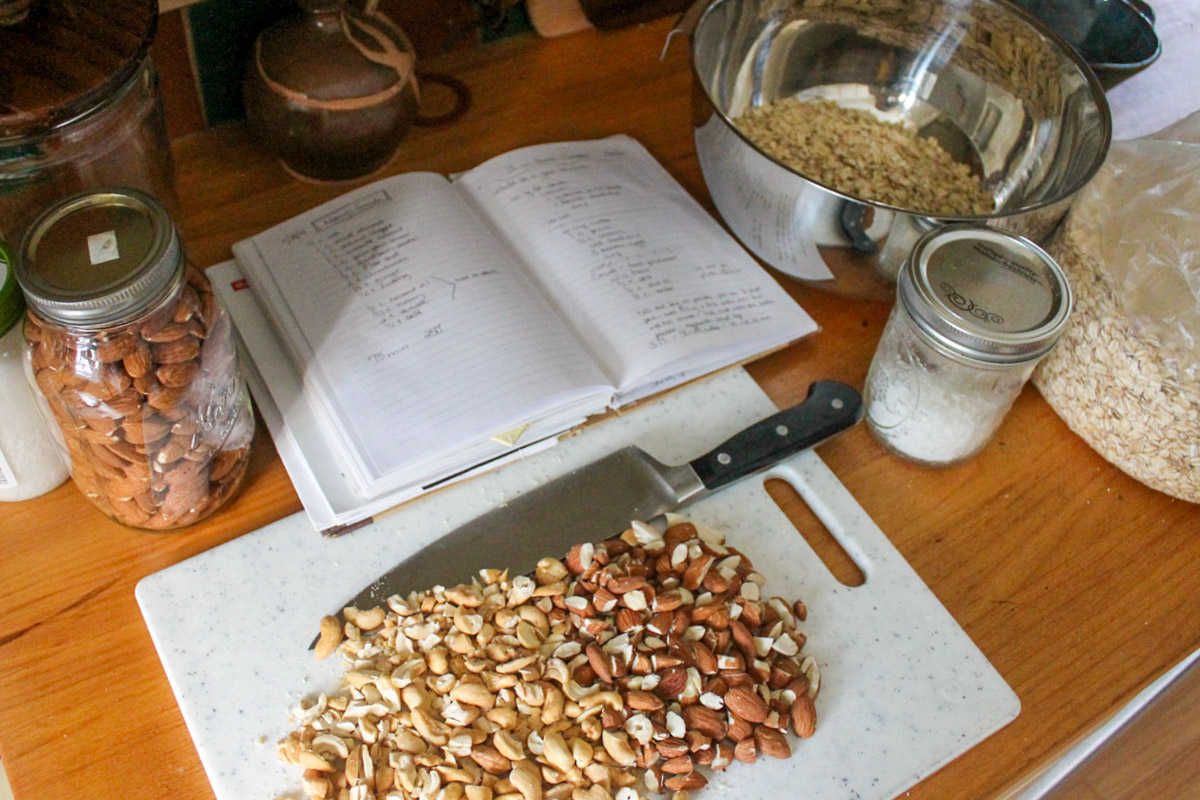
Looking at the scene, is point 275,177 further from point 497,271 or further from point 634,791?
point 634,791

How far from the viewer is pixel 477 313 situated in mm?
738

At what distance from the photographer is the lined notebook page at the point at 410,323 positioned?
685mm

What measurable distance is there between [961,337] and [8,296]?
22.5 inches

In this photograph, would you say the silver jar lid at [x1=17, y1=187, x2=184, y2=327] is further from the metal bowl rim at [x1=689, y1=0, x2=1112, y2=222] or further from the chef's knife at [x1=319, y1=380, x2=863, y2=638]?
the metal bowl rim at [x1=689, y1=0, x2=1112, y2=222]

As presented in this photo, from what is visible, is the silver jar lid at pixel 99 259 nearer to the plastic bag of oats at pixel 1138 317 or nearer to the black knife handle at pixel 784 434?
the black knife handle at pixel 784 434

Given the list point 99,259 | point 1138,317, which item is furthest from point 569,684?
point 1138,317

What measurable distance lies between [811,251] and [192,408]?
0.47m

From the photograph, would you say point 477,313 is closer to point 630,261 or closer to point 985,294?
point 630,261

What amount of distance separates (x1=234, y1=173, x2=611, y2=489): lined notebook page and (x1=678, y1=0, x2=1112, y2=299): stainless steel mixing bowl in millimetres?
195

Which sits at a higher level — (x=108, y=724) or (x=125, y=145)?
(x=125, y=145)

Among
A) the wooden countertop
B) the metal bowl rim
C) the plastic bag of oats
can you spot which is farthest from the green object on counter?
the plastic bag of oats

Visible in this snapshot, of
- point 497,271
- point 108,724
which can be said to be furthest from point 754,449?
point 108,724

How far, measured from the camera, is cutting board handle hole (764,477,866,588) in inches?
27.6

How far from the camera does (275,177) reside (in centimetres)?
88
